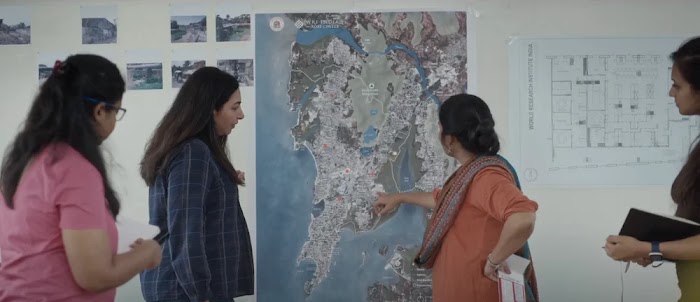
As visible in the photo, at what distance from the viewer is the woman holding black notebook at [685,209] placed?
145 centimetres

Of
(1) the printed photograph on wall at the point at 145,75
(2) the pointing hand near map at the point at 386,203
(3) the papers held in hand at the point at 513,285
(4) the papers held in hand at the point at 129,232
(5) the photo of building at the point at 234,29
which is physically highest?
(5) the photo of building at the point at 234,29

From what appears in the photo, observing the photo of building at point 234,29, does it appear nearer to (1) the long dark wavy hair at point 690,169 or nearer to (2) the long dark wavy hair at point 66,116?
(2) the long dark wavy hair at point 66,116

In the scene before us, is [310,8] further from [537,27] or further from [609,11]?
[609,11]

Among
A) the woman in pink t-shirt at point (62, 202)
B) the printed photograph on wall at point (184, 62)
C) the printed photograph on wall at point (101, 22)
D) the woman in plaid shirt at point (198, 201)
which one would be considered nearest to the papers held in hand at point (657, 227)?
the woman in plaid shirt at point (198, 201)

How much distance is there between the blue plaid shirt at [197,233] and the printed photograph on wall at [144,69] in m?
0.79

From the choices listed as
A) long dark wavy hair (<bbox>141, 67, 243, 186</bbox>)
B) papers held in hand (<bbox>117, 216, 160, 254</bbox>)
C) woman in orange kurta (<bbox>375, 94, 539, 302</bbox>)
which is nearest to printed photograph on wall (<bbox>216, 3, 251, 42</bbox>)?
long dark wavy hair (<bbox>141, 67, 243, 186</bbox>)

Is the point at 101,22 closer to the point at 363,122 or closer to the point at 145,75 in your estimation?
the point at 145,75

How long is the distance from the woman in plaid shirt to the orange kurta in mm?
617

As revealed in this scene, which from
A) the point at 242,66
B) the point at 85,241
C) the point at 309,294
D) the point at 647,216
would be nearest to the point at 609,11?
the point at 647,216

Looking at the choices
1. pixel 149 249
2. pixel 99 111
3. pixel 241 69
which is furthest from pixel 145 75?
pixel 149 249

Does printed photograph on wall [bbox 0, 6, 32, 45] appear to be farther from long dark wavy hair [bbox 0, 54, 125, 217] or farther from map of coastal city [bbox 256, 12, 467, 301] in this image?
long dark wavy hair [bbox 0, 54, 125, 217]

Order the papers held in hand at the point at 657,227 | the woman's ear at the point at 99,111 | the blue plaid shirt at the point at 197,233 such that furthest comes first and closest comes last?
the blue plaid shirt at the point at 197,233 < the papers held in hand at the point at 657,227 < the woman's ear at the point at 99,111

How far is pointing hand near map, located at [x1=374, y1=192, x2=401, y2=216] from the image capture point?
7.54ft

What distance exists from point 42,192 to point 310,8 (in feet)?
4.76
